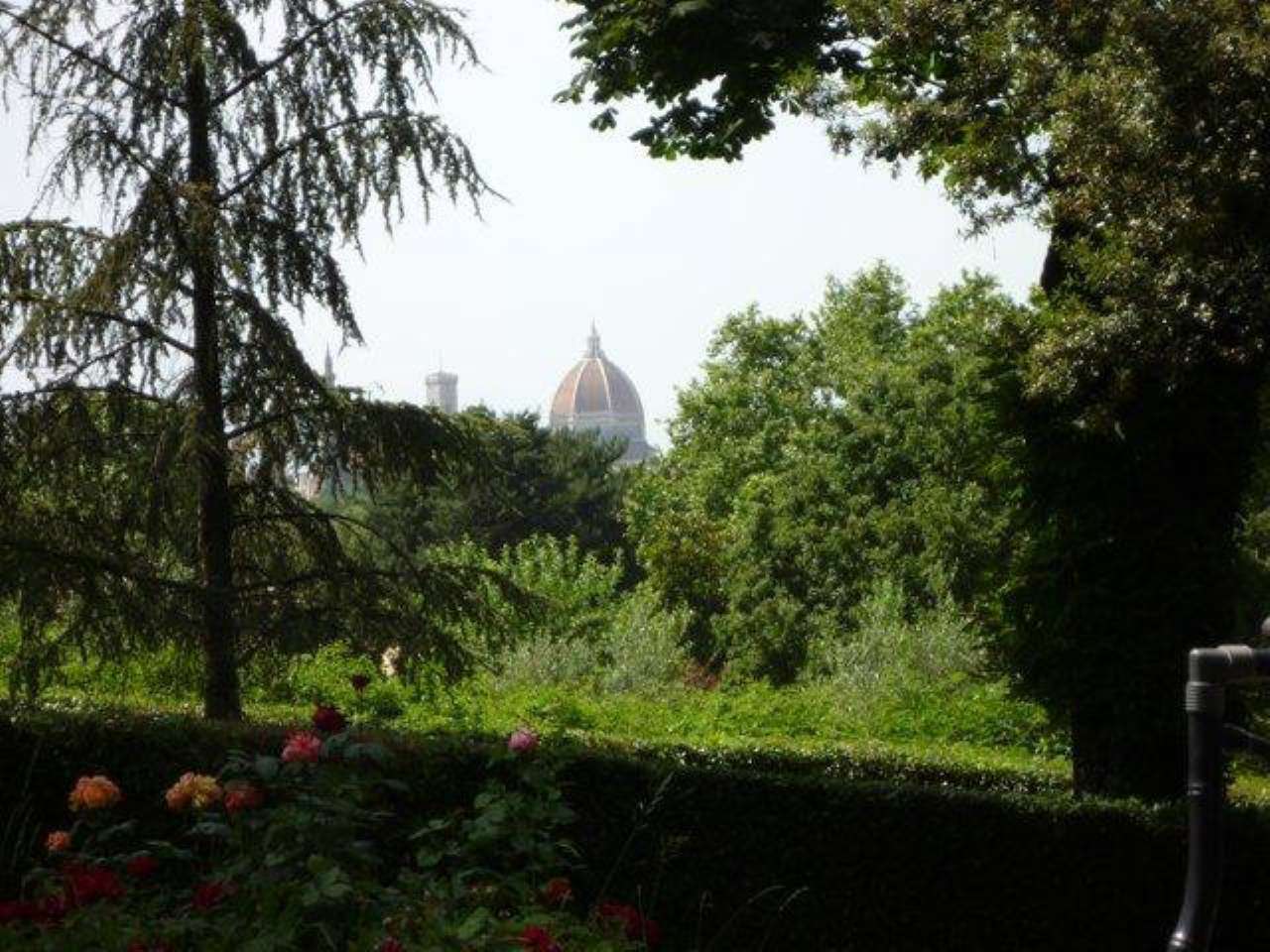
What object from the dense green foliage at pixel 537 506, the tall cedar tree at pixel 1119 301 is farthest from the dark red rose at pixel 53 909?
the dense green foliage at pixel 537 506

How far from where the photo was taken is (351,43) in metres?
12.6

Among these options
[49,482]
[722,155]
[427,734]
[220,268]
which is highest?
[722,155]

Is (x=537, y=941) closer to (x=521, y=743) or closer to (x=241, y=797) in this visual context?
(x=241, y=797)

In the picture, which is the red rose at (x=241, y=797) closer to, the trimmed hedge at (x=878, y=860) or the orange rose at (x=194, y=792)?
the orange rose at (x=194, y=792)

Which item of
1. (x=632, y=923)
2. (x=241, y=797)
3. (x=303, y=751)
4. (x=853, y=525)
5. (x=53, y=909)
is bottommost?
(x=632, y=923)

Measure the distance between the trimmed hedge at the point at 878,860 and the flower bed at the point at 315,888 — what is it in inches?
90.1

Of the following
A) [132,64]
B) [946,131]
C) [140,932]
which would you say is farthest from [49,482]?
[140,932]

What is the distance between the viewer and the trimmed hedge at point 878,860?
8242mm

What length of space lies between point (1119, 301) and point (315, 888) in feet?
22.2

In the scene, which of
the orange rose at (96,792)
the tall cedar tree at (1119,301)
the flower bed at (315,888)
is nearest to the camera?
the flower bed at (315,888)

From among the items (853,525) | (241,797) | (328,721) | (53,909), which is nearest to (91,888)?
(53,909)

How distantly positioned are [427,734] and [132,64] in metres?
5.51

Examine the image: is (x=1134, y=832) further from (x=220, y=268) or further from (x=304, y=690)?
(x=304, y=690)

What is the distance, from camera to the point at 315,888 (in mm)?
4719
